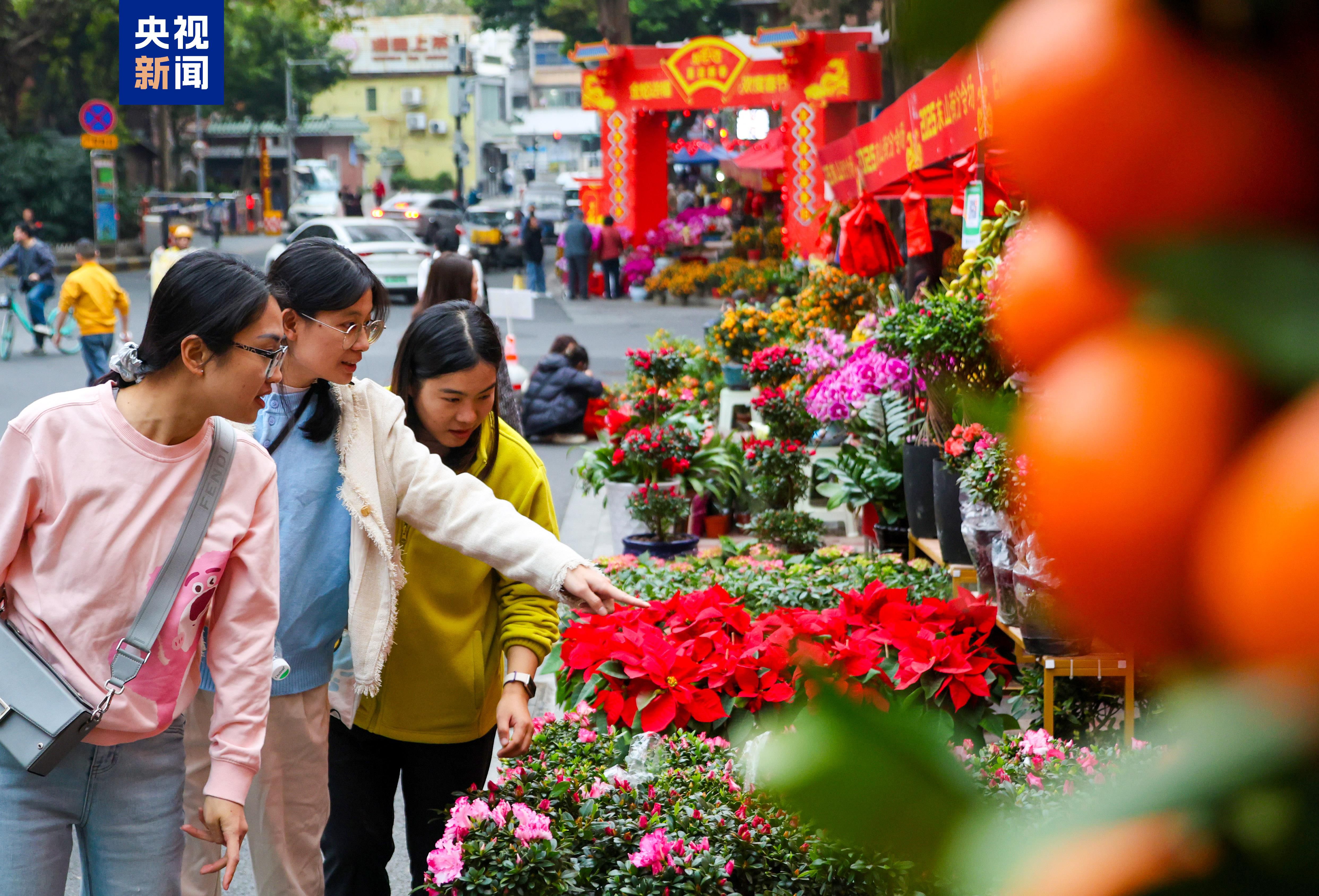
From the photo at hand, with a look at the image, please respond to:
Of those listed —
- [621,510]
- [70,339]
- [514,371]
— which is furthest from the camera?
[70,339]

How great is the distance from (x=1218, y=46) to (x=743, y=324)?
360 inches

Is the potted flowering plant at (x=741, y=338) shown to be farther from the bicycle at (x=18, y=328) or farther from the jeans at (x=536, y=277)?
the jeans at (x=536, y=277)

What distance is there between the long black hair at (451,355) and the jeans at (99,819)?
0.94 meters

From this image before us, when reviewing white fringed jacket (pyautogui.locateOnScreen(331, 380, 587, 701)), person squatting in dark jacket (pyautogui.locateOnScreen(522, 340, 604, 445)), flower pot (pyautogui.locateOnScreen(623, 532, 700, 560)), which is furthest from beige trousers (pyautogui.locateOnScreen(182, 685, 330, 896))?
person squatting in dark jacket (pyautogui.locateOnScreen(522, 340, 604, 445))

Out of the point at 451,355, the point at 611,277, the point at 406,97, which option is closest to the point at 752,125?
the point at 611,277

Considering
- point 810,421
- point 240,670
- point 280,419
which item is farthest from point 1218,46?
point 810,421

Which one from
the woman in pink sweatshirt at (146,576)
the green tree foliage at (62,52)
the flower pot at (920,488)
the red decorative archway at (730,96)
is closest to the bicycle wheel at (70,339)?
the green tree foliage at (62,52)

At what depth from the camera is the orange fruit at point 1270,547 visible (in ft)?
0.77

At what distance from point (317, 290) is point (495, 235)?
2607cm

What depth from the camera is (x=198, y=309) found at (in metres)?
2.17

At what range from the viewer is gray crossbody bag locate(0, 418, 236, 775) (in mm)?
2010

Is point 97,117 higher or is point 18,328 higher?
point 97,117

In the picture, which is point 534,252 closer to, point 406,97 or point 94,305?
point 94,305

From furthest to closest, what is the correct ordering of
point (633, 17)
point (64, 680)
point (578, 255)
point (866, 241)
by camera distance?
point (633, 17)
point (578, 255)
point (866, 241)
point (64, 680)
